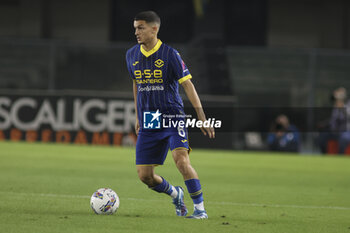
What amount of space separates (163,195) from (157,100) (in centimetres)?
267

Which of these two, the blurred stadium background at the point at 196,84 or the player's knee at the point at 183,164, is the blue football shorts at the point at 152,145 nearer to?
the player's knee at the point at 183,164

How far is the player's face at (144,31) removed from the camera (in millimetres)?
7188

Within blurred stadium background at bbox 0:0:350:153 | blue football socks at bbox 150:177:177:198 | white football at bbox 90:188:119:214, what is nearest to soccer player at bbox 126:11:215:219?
blue football socks at bbox 150:177:177:198

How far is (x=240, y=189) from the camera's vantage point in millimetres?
10906

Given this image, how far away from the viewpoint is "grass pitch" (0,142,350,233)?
271 inches

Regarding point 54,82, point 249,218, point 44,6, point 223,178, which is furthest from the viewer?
point 44,6

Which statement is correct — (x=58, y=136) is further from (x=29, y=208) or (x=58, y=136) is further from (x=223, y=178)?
(x=29, y=208)

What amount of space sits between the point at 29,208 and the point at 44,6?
22.1 metres

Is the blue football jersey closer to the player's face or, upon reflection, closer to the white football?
the player's face

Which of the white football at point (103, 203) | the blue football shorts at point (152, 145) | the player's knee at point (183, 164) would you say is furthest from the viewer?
the white football at point (103, 203)

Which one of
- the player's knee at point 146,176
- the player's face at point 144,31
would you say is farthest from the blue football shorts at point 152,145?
the player's face at point 144,31

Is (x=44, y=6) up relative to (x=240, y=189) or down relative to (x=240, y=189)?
up

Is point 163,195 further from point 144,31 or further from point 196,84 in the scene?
point 196,84

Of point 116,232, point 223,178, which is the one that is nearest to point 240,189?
point 223,178
